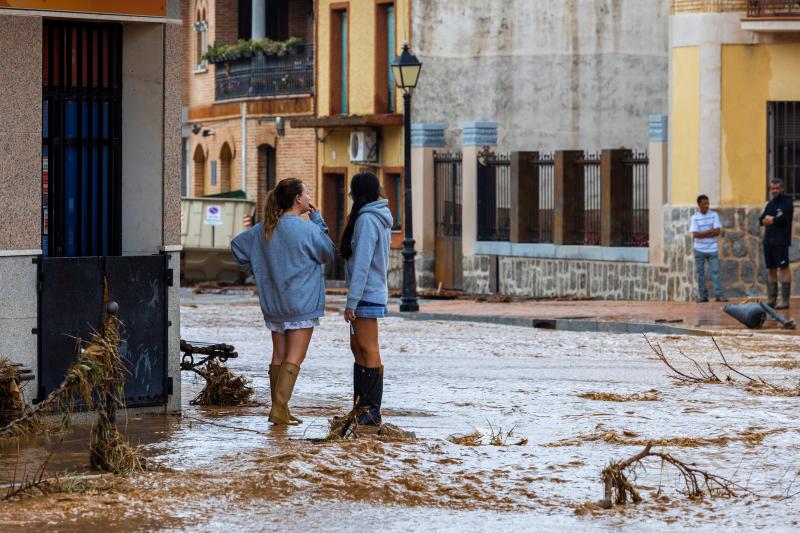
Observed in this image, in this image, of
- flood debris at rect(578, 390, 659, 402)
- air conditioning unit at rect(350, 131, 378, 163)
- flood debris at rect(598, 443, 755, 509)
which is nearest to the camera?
flood debris at rect(598, 443, 755, 509)

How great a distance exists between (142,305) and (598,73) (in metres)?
24.9

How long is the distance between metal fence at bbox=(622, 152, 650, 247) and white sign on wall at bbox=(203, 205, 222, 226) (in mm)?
10091

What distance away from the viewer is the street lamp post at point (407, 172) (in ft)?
86.2

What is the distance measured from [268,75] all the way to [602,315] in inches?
764

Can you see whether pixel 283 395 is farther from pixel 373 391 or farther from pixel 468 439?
pixel 468 439

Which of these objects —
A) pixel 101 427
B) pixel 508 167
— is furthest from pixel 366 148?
pixel 101 427

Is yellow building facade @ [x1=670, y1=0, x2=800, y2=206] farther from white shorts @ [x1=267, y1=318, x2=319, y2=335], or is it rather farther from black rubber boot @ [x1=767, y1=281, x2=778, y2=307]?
white shorts @ [x1=267, y1=318, x2=319, y2=335]

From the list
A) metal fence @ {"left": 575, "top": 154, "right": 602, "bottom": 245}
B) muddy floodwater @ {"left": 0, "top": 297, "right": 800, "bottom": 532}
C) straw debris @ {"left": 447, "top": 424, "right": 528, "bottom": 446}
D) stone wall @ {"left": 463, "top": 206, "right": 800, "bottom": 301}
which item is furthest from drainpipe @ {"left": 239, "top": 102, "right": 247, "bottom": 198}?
straw debris @ {"left": 447, "top": 424, "right": 528, "bottom": 446}

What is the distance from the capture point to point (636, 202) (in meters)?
28.9

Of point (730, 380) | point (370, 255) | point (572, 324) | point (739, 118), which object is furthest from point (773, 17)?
point (370, 255)

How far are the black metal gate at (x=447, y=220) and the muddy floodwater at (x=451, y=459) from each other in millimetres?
17665

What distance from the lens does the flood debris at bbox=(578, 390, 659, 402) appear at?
1338cm

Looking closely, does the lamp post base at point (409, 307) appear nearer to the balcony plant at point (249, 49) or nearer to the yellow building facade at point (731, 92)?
the yellow building facade at point (731, 92)

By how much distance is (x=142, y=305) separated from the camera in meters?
11.6
